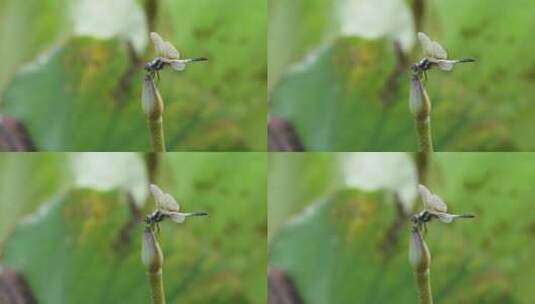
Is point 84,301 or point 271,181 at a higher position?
point 271,181

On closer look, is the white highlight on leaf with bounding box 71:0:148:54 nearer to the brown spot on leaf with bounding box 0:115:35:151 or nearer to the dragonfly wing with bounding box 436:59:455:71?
the brown spot on leaf with bounding box 0:115:35:151

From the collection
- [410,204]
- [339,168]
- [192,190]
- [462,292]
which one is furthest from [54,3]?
[462,292]

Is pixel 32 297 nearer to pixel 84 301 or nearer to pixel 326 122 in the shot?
pixel 84 301

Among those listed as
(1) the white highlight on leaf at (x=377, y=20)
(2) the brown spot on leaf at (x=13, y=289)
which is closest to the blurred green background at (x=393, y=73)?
(1) the white highlight on leaf at (x=377, y=20)

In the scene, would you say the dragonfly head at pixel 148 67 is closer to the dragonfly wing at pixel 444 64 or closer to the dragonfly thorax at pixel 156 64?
the dragonfly thorax at pixel 156 64

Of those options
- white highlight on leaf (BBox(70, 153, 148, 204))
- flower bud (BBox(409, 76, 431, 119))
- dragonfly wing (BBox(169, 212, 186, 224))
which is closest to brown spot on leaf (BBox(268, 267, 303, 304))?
dragonfly wing (BBox(169, 212, 186, 224))

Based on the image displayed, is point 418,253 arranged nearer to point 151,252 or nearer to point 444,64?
point 444,64
